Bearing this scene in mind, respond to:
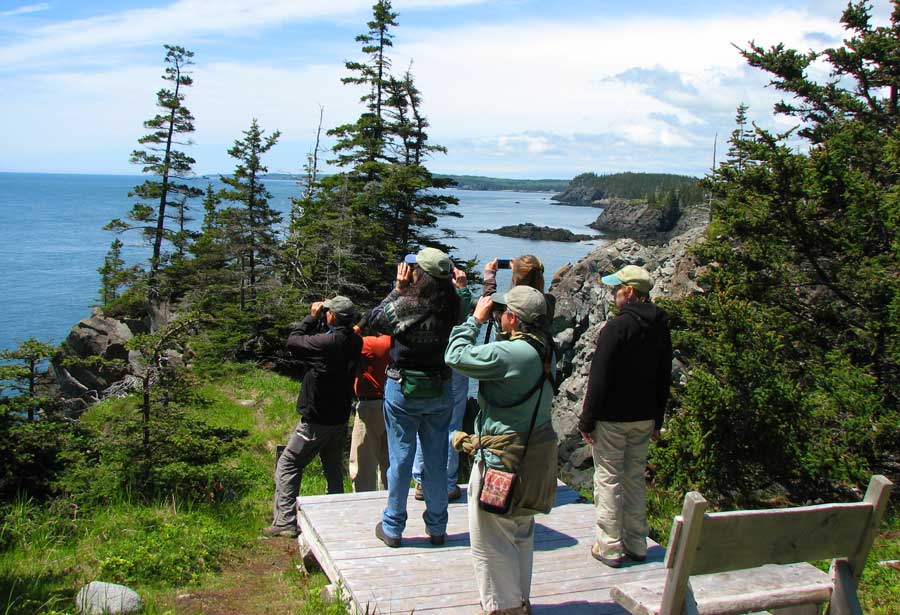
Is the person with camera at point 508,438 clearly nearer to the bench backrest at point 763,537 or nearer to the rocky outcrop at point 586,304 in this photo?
the bench backrest at point 763,537

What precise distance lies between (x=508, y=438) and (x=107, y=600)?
2713 mm

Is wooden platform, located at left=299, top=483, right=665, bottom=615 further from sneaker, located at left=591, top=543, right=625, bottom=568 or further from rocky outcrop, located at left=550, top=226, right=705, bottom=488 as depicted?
rocky outcrop, located at left=550, top=226, right=705, bottom=488

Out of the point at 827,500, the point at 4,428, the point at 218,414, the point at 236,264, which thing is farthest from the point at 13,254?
the point at 827,500

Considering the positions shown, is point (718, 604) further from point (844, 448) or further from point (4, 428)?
point (4, 428)

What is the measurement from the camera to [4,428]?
675 cm

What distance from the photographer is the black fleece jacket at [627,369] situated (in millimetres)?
4656

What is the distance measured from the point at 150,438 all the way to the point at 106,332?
22162mm

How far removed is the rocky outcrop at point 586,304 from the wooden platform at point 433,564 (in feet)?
23.7

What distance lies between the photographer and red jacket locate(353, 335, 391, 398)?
265 inches

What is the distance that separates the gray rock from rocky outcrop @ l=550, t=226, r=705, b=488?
941cm

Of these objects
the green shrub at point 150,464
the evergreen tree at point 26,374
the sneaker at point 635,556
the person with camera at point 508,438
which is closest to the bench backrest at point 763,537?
the person with camera at point 508,438

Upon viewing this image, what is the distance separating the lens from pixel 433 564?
4832 mm

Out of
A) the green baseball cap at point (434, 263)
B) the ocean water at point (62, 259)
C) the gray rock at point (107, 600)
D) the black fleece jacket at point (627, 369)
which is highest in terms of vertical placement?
the green baseball cap at point (434, 263)

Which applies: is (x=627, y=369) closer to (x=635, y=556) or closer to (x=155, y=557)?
(x=635, y=556)
